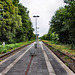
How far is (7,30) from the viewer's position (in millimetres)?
19875

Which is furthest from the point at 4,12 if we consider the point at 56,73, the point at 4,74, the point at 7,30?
the point at 56,73

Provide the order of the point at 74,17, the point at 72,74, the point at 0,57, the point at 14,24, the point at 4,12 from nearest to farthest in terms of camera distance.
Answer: the point at 72,74 < the point at 0,57 < the point at 74,17 < the point at 4,12 < the point at 14,24

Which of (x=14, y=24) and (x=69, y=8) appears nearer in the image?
(x=69, y=8)

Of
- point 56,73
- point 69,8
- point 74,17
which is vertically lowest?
point 56,73

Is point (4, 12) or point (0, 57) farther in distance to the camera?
point (4, 12)

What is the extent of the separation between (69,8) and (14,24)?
1453 cm

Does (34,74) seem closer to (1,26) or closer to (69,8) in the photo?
(69,8)

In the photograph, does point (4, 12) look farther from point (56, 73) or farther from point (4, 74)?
point (56, 73)

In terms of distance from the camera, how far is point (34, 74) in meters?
4.48

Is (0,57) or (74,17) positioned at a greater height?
(74,17)

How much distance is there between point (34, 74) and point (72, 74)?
221 cm

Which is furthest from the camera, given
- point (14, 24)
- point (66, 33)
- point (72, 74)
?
point (66, 33)

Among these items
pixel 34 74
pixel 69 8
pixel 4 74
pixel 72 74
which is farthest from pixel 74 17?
pixel 4 74

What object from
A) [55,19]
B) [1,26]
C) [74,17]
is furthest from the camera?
[55,19]
